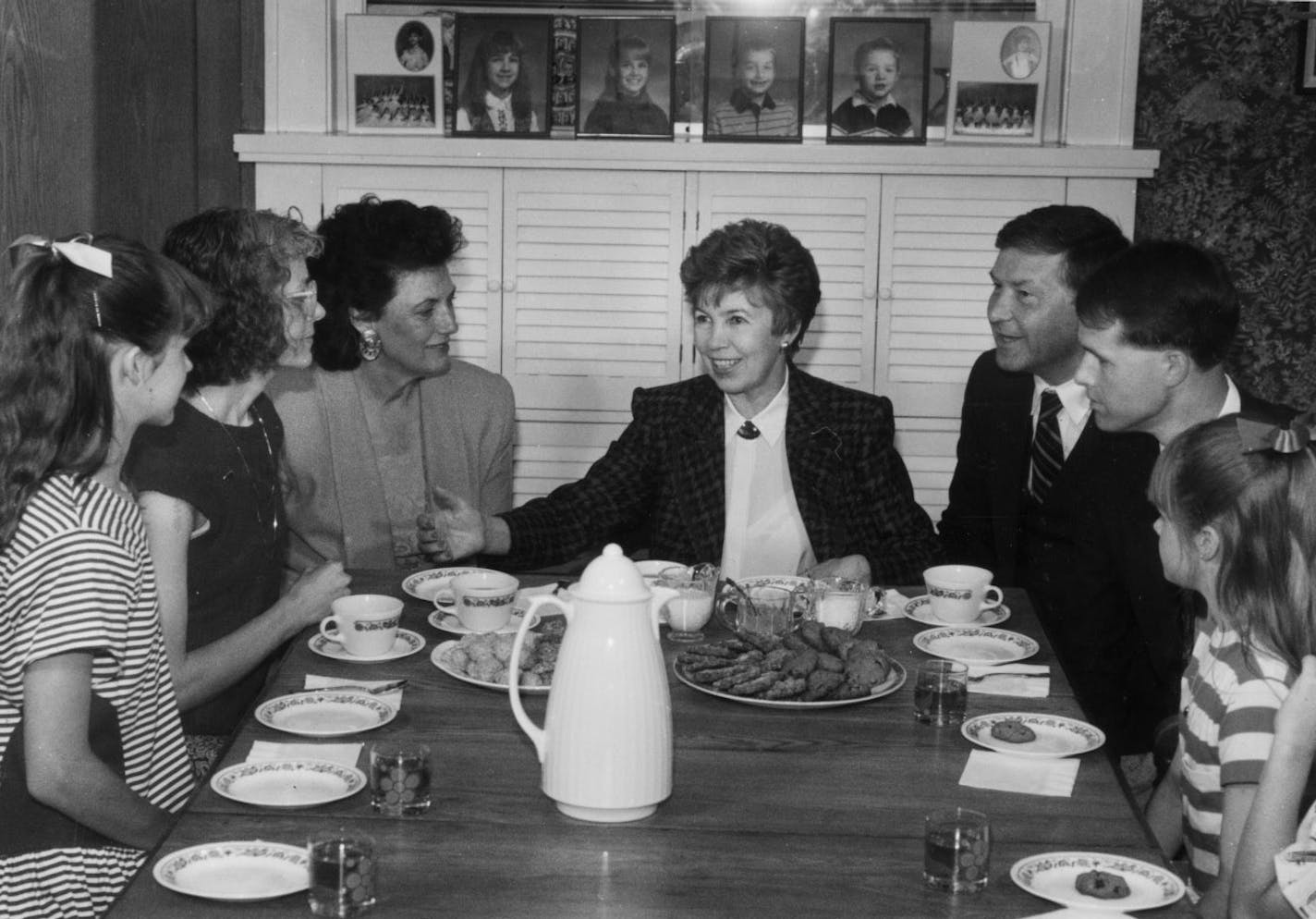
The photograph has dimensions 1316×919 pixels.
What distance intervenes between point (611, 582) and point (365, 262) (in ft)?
5.26

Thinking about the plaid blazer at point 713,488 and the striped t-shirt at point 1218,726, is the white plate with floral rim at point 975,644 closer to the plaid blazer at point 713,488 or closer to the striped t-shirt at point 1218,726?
the striped t-shirt at point 1218,726

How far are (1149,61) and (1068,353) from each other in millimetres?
1231

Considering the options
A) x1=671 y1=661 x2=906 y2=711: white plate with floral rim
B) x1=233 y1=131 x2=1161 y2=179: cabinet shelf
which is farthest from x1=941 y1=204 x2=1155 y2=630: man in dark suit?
x1=671 y1=661 x2=906 y2=711: white plate with floral rim

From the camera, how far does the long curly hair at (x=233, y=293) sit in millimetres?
2408

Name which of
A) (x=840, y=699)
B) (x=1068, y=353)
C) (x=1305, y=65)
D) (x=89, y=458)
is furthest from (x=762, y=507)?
(x=1305, y=65)

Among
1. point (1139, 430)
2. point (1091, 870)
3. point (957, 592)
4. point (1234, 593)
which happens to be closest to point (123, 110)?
point (957, 592)

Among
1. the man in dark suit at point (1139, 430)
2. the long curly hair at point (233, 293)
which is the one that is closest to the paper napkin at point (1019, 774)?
the man in dark suit at point (1139, 430)

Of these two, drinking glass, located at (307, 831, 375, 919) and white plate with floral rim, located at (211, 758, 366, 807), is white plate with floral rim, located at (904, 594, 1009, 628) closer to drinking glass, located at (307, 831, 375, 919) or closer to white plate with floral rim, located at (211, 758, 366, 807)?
white plate with floral rim, located at (211, 758, 366, 807)

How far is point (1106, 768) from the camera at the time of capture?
1.81 meters

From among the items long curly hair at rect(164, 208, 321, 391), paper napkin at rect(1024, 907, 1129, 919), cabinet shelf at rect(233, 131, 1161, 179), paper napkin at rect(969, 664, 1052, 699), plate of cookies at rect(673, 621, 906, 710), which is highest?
cabinet shelf at rect(233, 131, 1161, 179)

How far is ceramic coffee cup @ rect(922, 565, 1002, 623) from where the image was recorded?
2.37 m

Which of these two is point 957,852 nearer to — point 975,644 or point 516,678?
point 516,678

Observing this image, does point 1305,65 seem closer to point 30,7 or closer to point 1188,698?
point 1188,698

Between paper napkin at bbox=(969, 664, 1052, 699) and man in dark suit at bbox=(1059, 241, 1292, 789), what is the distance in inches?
10.7
